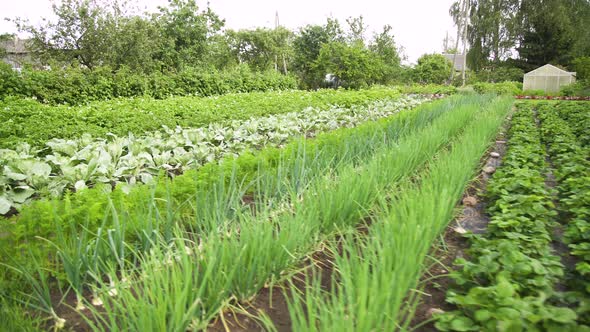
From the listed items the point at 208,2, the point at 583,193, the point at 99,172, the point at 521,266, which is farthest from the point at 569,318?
the point at 208,2

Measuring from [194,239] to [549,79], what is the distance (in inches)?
1084

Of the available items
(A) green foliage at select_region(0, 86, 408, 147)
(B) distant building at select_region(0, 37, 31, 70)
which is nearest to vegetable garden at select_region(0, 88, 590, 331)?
(A) green foliage at select_region(0, 86, 408, 147)

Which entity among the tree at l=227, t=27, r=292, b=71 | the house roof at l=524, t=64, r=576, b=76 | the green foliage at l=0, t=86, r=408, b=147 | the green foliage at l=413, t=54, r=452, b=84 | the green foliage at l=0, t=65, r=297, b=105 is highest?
the tree at l=227, t=27, r=292, b=71

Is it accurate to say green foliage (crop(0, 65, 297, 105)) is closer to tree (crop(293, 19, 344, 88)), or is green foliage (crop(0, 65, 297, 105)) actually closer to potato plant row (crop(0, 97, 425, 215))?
potato plant row (crop(0, 97, 425, 215))

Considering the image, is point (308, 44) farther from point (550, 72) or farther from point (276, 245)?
point (276, 245)

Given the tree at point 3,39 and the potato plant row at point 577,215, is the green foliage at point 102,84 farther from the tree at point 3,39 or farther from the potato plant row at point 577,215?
the potato plant row at point 577,215

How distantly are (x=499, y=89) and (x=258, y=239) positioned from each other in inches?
873

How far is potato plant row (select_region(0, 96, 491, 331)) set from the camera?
48.4 inches

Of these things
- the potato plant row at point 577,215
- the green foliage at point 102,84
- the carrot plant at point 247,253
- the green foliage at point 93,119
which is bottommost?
the potato plant row at point 577,215

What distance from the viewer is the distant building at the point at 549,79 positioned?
2350cm

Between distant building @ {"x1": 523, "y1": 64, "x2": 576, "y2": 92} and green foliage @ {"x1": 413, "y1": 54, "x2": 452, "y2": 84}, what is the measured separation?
8.39 m

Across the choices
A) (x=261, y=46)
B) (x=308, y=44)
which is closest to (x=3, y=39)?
(x=261, y=46)

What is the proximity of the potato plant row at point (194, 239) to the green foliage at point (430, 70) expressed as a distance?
31.3m

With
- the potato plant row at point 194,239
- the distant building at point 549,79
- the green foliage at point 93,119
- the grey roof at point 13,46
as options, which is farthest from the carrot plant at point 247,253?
the distant building at point 549,79
